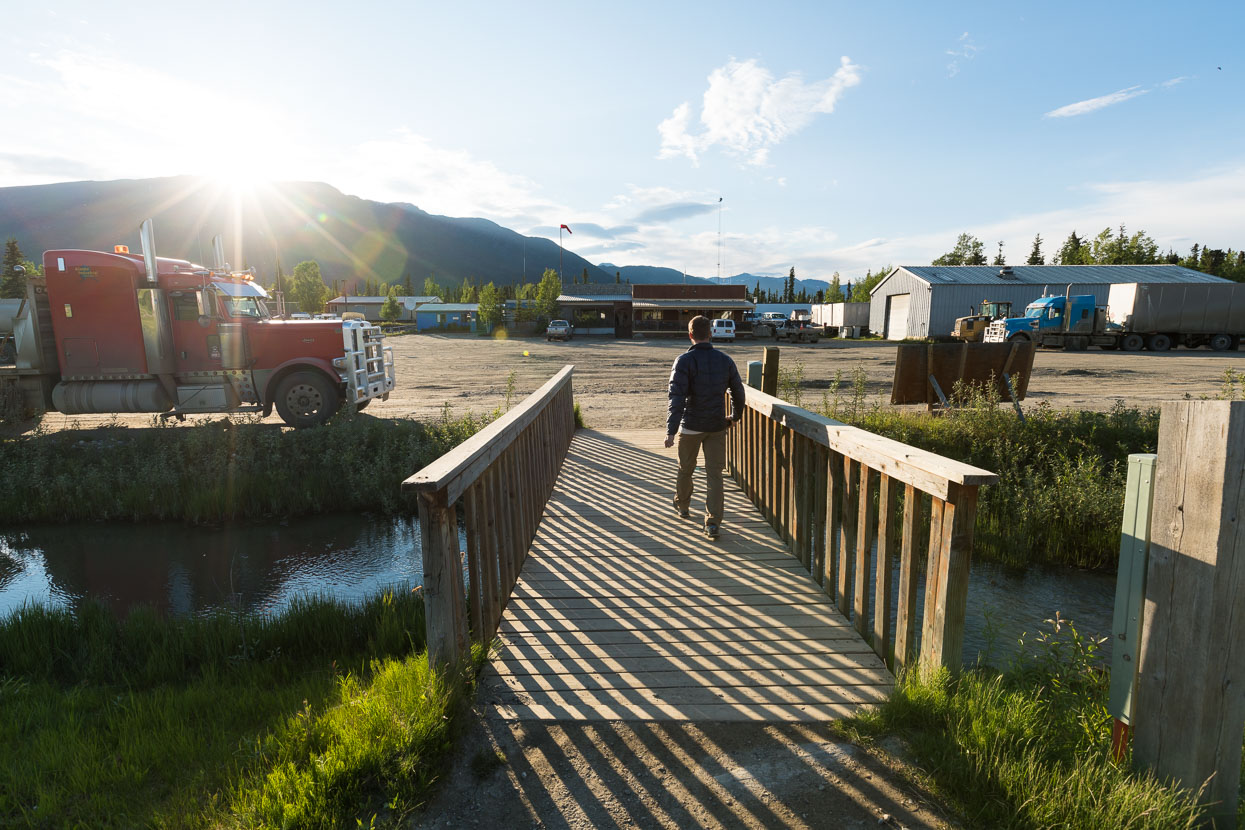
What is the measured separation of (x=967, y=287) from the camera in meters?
42.2

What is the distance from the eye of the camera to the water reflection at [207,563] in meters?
6.45

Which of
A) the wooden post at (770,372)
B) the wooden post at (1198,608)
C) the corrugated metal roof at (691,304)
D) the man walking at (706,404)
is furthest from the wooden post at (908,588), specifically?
the corrugated metal roof at (691,304)

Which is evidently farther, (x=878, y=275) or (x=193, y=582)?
(x=878, y=275)

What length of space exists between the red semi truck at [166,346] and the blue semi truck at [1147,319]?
30496mm

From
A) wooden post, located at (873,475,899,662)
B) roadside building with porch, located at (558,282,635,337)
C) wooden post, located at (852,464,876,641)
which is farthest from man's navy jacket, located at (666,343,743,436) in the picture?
roadside building with porch, located at (558,282,635,337)

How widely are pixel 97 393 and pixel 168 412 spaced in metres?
1.12

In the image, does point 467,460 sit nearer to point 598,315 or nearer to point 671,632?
point 671,632

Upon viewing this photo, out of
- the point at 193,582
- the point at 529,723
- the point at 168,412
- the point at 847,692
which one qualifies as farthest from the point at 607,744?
the point at 168,412

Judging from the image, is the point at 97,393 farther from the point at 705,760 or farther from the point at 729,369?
the point at 705,760

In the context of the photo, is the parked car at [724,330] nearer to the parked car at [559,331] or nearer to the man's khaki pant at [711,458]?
the parked car at [559,331]

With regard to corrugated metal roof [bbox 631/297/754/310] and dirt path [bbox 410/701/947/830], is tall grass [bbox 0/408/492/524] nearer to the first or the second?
dirt path [bbox 410/701/947/830]

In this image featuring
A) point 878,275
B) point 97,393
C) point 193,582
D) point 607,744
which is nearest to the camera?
point 607,744

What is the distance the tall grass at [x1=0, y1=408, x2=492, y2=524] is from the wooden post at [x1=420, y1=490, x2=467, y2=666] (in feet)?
20.8

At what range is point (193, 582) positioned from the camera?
6.87 metres
